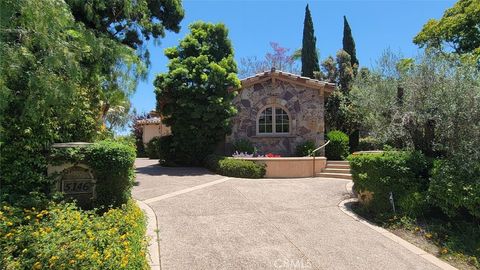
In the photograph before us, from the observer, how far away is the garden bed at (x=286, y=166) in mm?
13227

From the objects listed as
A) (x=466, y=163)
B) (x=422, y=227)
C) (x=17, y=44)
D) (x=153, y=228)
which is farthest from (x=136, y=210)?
(x=466, y=163)

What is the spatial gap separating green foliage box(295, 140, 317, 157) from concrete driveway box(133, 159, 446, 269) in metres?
4.75

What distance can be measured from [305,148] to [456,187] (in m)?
9.14

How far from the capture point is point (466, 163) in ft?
22.7

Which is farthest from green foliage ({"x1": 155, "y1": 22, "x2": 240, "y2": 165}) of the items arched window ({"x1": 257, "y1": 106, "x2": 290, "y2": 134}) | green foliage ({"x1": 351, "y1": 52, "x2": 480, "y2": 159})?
green foliage ({"x1": 351, "y1": 52, "x2": 480, "y2": 159})

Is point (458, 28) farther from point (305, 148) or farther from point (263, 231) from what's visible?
point (263, 231)

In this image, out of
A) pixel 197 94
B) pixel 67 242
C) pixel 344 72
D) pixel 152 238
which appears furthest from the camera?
pixel 344 72

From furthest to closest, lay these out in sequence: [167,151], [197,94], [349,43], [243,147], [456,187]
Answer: [349,43], [167,151], [243,147], [197,94], [456,187]

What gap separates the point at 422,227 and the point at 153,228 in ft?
17.6

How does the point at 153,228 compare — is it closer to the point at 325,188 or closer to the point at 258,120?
the point at 325,188

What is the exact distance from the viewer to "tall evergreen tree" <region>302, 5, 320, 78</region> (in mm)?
24031

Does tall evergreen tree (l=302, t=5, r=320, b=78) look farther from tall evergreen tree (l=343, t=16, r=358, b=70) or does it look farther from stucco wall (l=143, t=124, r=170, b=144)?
stucco wall (l=143, t=124, r=170, b=144)

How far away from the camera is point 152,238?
6172 millimetres

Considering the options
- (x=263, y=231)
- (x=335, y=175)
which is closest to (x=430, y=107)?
(x=263, y=231)
